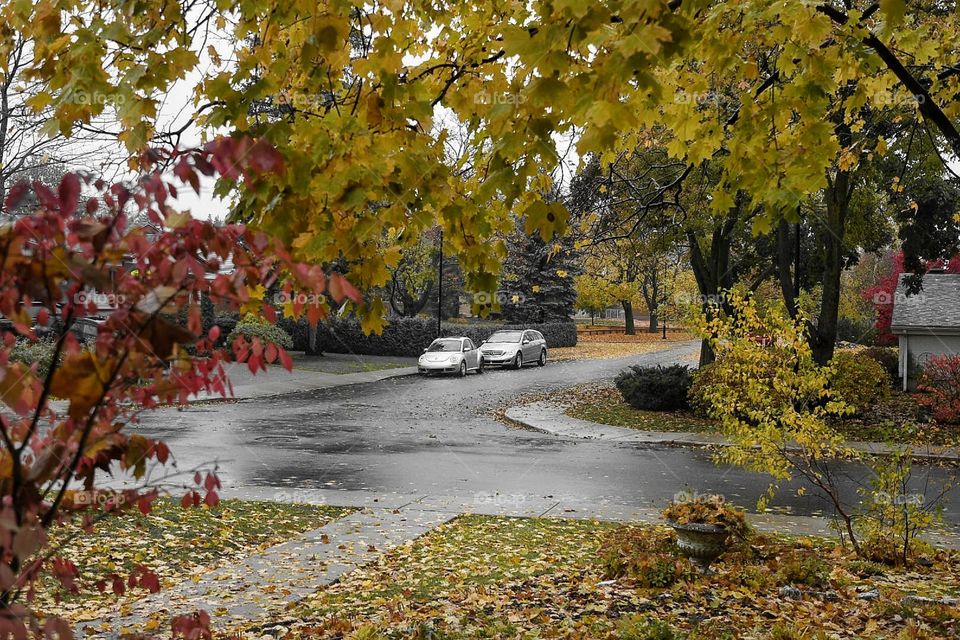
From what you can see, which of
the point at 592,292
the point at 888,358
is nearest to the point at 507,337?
the point at 888,358

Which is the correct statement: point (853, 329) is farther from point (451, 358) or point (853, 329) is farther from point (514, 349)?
point (451, 358)

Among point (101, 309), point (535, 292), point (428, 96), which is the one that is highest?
point (535, 292)

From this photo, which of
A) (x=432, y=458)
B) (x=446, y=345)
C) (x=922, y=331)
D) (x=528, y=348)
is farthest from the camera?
(x=528, y=348)

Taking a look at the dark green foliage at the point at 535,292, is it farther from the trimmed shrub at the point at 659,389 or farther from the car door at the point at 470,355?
the trimmed shrub at the point at 659,389

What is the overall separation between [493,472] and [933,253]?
16.8 meters

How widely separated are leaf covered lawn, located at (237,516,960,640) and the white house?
19699mm

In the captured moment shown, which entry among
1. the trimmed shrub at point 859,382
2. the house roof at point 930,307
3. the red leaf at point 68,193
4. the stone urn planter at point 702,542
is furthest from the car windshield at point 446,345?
the red leaf at point 68,193

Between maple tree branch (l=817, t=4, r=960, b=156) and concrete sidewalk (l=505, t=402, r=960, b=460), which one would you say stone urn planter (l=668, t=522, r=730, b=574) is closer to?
maple tree branch (l=817, t=4, r=960, b=156)

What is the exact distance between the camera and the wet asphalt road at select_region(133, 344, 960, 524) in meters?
11.8

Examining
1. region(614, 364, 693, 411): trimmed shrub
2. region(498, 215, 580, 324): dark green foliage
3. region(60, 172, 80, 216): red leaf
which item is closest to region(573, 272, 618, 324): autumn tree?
region(498, 215, 580, 324): dark green foliage

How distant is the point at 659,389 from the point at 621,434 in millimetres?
3469

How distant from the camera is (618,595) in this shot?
6.41 metres

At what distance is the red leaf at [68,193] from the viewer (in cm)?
238

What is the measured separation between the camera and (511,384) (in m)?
30.8
